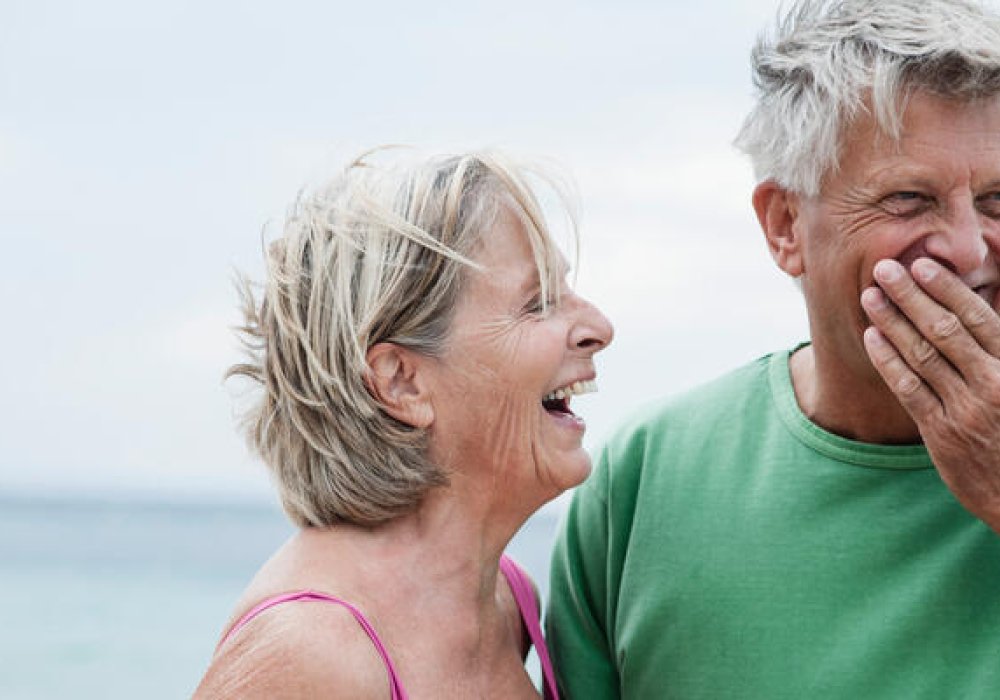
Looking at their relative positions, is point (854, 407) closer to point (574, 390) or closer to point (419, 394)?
point (574, 390)

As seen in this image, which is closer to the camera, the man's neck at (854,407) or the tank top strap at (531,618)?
the man's neck at (854,407)

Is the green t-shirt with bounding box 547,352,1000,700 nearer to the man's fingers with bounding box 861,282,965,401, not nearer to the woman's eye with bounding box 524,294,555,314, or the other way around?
the man's fingers with bounding box 861,282,965,401

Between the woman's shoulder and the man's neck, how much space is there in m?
1.11

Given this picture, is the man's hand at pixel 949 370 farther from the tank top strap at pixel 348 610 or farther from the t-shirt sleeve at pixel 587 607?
the tank top strap at pixel 348 610

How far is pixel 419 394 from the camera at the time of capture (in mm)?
3072

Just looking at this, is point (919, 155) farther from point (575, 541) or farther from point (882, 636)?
point (575, 541)

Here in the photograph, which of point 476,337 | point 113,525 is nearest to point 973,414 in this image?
point 476,337

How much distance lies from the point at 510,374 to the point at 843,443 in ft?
2.37

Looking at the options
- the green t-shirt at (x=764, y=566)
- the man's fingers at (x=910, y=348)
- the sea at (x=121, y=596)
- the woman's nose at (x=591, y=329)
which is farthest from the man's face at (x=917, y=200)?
the sea at (x=121, y=596)

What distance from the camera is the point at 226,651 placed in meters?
2.71

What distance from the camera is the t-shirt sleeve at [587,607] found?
351 cm

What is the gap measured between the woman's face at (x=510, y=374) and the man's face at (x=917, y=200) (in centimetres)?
50

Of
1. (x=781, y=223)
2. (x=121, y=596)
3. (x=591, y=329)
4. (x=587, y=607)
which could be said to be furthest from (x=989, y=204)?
(x=121, y=596)

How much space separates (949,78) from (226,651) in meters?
1.71
